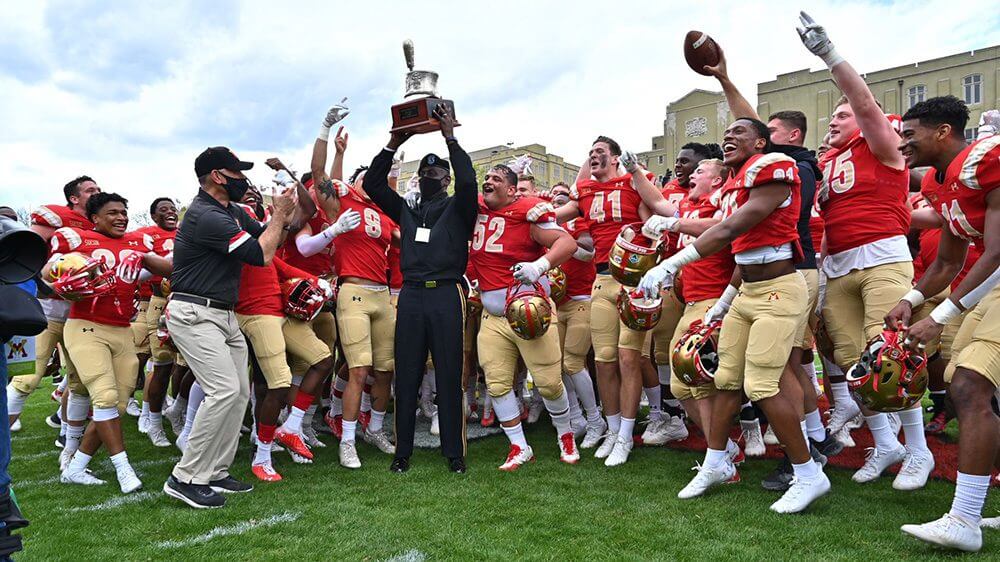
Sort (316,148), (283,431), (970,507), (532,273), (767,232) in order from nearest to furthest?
(970,507) < (767,232) < (532,273) < (283,431) < (316,148)

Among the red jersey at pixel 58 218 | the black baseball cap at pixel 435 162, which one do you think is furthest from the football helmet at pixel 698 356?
the red jersey at pixel 58 218

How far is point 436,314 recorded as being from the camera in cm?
538

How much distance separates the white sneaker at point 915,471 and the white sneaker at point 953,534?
1087 mm

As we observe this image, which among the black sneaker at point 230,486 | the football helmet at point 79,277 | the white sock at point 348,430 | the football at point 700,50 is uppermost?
the football at point 700,50

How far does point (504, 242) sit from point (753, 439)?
2.61 meters

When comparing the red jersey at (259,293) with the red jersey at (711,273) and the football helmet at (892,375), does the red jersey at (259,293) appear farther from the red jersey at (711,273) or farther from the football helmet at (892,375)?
the football helmet at (892,375)

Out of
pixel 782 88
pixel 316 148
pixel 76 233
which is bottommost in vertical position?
pixel 76 233

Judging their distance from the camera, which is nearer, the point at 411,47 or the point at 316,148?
the point at 411,47

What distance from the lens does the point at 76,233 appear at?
513 centimetres

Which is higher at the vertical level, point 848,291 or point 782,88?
point 782,88

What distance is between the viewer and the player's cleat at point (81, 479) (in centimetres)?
509

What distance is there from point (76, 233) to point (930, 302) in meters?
6.70

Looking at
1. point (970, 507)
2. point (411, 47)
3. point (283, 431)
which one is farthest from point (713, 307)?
point (283, 431)

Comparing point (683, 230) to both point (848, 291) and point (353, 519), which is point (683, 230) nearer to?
point (848, 291)
